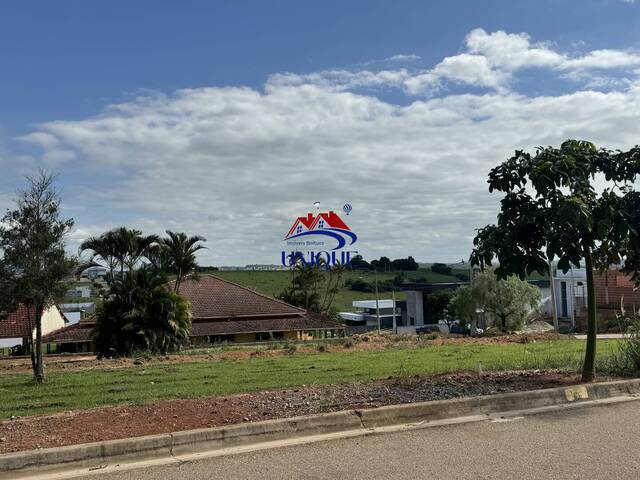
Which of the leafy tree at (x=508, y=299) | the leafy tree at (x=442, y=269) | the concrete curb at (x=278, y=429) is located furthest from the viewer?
the leafy tree at (x=442, y=269)

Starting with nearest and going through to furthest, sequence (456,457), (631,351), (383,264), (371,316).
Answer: (456,457) < (631,351) < (371,316) < (383,264)

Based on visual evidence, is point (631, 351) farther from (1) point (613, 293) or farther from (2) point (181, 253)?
(1) point (613, 293)

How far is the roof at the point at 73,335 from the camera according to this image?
42.9 m

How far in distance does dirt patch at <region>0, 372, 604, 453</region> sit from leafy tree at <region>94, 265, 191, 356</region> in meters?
22.8

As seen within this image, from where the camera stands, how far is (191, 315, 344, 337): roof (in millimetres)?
46156

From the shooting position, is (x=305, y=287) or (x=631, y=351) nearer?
(x=631, y=351)

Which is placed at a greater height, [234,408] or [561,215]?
[561,215]

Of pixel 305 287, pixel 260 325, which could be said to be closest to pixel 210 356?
pixel 260 325

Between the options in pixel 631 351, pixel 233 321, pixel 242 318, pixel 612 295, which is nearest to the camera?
pixel 631 351

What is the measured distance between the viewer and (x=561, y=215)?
834 cm

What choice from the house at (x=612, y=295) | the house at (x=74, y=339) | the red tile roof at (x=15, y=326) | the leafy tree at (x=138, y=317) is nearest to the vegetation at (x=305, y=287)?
the house at (x=74, y=339)

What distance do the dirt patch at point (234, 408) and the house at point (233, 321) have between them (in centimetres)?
3508

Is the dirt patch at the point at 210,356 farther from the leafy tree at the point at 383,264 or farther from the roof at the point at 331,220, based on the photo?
the leafy tree at the point at 383,264

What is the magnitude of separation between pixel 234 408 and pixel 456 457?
3.18m
